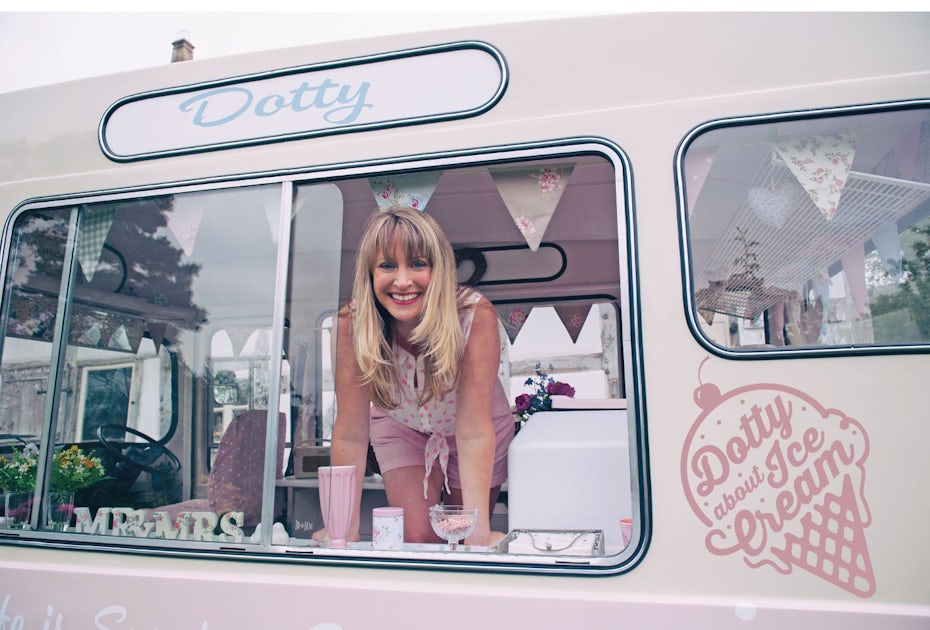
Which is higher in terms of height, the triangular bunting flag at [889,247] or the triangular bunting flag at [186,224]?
the triangular bunting flag at [186,224]

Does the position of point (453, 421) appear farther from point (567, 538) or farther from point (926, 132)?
point (926, 132)

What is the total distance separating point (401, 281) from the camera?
2553 mm

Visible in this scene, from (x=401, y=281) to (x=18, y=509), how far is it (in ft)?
5.73

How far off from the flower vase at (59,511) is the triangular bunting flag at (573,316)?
309cm

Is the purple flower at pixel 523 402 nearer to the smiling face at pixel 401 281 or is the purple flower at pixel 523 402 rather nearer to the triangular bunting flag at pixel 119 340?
the smiling face at pixel 401 281

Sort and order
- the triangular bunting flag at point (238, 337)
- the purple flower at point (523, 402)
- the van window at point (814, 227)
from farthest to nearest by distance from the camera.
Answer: the purple flower at point (523, 402) < the triangular bunting flag at point (238, 337) < the van window at point (814, 227)

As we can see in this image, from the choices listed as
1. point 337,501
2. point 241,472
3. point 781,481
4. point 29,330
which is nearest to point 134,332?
point 29,330

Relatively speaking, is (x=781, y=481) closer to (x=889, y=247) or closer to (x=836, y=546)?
(x=836, y=546)

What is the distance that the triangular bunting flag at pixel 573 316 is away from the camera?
4539mm

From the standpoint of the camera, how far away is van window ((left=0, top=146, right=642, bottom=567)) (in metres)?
2.19

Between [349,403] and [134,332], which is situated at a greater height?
[134,332]

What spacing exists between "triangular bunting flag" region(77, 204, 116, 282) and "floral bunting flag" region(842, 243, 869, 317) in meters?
2.61

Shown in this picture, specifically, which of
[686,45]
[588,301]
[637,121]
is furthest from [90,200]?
[588,301]

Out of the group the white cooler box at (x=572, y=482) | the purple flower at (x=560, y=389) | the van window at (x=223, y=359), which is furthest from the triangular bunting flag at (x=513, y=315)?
the white cooler box at (x=572, y=482)
